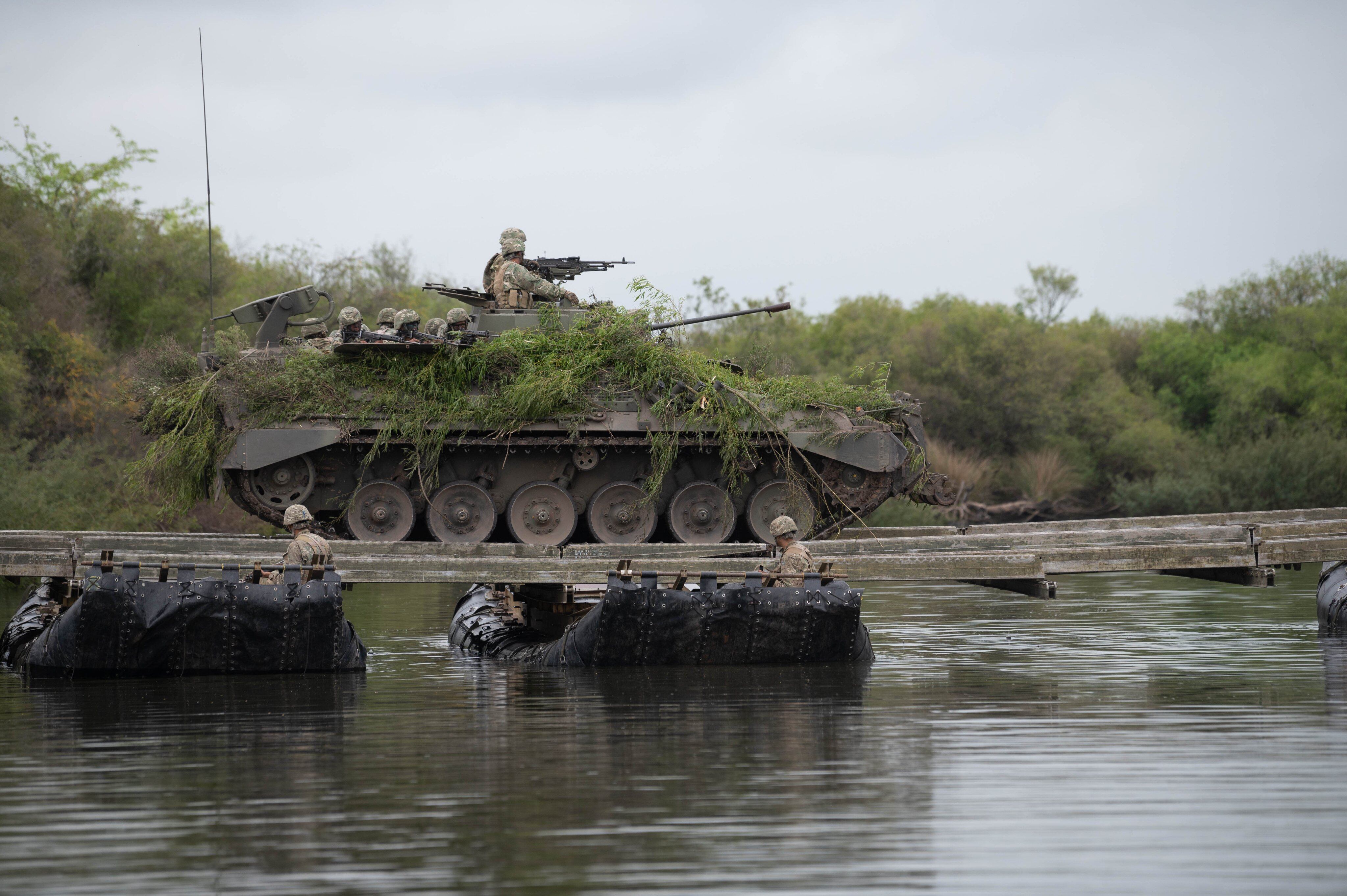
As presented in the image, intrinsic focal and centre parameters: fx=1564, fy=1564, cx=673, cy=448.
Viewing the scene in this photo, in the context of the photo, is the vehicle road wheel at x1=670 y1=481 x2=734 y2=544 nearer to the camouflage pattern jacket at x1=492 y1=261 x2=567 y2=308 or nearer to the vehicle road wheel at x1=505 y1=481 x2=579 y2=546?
A: the vehicle road wheel at x1=505 y1=481 x2=579 y2=546

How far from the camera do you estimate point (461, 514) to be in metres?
16.8

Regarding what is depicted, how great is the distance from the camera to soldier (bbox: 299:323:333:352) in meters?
17.1

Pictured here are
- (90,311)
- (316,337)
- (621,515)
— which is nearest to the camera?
(621,515)

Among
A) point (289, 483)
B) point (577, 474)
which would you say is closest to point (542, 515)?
point (577, 474)

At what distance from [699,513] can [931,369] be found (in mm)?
36169

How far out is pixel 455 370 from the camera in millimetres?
16297

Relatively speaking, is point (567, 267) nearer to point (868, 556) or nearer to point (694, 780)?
point (868, 556)

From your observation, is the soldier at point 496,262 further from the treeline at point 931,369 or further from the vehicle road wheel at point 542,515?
the treeline at point 931,369

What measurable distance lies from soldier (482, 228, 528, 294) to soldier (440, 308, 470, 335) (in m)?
0.88

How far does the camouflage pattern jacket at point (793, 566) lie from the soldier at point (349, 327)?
559 centimetres

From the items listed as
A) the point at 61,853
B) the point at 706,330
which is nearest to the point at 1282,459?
the point at 706,330

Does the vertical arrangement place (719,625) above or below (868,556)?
below

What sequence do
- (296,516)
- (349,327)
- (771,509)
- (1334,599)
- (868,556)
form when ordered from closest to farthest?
(296,516) → (868,556) → (349,327) → (1334,599) → (771,509)

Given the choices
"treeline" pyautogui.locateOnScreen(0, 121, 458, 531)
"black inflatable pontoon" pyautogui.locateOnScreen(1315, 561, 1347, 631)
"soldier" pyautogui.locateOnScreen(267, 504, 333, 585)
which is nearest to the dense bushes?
"treeline" pyautogui.locateOnScreen(0, 121, 458, 531)
